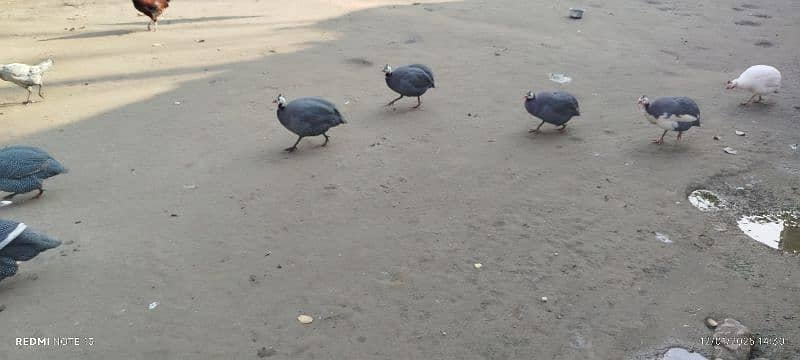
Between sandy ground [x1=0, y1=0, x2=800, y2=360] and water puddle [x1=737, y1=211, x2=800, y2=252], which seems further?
water puddle [x1=737, y1=211, x2=800, y2=252]

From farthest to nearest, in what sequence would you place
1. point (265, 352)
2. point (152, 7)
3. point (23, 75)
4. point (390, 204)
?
point (152, 7), point (23, 75), point (390, 204), point (265, 352)

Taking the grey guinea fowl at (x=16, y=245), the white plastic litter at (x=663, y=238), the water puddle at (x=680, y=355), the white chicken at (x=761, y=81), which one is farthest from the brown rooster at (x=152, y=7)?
the water puddle at (x=680, y=355)

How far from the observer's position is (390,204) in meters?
4.92

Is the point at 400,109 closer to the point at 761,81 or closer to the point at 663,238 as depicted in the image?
the point at 663,238

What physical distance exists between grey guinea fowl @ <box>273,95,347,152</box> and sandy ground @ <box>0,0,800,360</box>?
0.30 metres

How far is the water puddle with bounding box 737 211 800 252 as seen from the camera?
4.39 metres

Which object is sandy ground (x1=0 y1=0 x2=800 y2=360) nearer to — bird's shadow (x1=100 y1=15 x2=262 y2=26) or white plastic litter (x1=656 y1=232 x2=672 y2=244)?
white plastic litter (x1=656 y1=232 x2=672 y2=244)

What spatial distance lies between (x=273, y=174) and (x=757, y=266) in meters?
4.21

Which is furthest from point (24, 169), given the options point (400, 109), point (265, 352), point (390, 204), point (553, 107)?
point (553, 107)

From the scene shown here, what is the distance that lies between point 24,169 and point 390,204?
3.22 metres

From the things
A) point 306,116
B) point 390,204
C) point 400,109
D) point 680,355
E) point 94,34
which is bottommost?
point 680,355

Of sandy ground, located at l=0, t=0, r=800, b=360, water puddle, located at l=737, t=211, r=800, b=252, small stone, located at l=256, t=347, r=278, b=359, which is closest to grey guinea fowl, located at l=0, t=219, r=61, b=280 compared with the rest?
sandy ground, located at l=0, t=0, r=800, b=360

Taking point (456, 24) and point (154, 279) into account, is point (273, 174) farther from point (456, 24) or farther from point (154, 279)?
point (456, 24)

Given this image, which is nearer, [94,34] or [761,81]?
[761,81]
